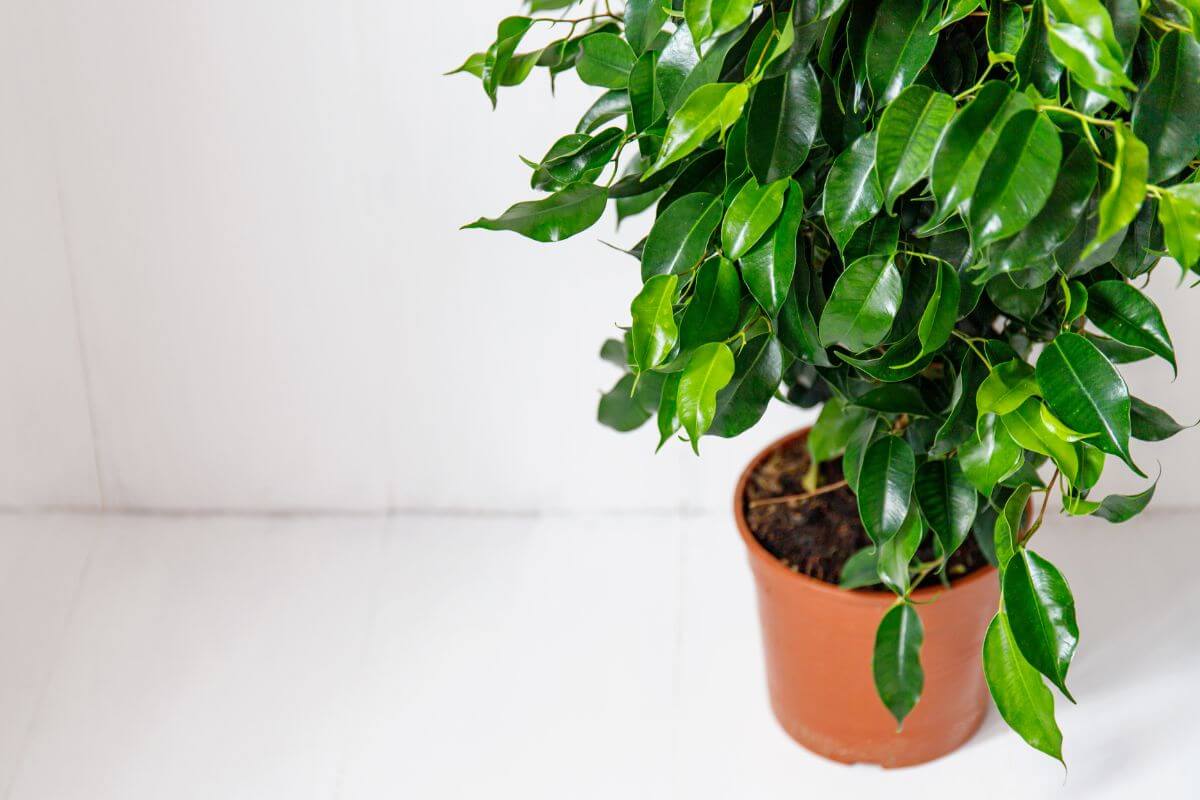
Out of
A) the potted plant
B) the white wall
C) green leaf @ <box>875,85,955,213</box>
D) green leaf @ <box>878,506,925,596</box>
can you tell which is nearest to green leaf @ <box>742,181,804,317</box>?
the potted plant

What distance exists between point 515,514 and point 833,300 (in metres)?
1.02

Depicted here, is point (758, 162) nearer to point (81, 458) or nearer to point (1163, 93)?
point (1163, 93)

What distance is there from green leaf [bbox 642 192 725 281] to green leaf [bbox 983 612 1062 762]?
1.12ft

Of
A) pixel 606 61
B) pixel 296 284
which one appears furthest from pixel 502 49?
pixel 296 284

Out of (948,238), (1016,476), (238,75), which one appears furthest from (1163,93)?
(238,75)

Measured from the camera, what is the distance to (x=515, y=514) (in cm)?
180

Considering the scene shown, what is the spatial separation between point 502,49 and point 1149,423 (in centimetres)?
59

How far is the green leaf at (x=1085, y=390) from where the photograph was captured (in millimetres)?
803

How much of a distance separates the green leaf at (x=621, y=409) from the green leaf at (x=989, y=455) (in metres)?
0.35

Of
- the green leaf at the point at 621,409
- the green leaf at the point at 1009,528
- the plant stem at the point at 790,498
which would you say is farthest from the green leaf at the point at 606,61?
the plant stem at the point at 790,498

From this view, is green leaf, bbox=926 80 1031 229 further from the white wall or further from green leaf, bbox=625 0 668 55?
the white wall

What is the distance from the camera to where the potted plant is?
71cm

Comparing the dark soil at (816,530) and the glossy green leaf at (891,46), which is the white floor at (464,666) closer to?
the dark soil at (816,530)

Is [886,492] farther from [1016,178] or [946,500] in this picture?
[1016,178]
